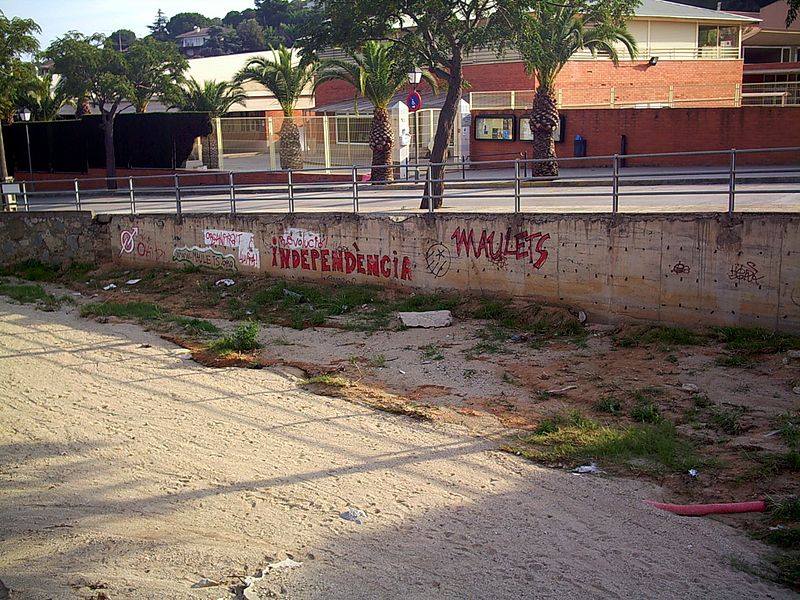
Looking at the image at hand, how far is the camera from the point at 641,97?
35.6 meters

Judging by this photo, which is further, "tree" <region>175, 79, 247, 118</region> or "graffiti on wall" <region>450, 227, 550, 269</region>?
"tree" <region>175, 79, 247, 118</region>

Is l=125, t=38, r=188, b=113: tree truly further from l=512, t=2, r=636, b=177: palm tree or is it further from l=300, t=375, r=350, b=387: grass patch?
l=300, t=375, r=350, b=387: grass patch

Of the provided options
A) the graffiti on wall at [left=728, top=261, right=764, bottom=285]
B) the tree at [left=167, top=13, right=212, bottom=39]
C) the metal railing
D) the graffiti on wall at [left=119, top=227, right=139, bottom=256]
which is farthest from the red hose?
the tree at [left=167, top=13, right=212, bottom=39]

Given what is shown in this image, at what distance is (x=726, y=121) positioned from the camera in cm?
2758

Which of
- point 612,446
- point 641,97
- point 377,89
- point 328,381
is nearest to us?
point 612,446

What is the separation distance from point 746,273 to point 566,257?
125 inches

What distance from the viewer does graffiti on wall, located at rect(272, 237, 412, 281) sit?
713 inches

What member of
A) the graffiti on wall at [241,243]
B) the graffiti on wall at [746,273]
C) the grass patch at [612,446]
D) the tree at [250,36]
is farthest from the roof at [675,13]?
the tree at [250,36]

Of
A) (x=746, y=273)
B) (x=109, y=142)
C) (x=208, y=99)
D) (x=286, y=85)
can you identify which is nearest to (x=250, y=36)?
(x=208, y=99)

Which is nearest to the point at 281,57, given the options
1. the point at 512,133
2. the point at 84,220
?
the point at 512,133

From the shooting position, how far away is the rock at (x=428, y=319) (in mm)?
15977

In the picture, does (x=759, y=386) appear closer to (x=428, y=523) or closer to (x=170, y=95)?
(x=428, y=523)

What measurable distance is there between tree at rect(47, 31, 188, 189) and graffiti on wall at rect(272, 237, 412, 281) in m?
18.1

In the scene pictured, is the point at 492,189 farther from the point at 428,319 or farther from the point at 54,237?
the point at 54,237
